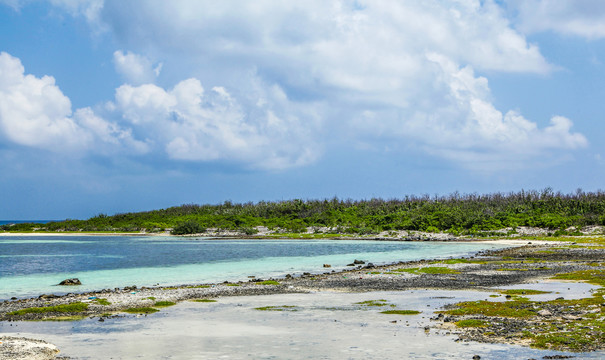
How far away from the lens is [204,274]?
4400 cm

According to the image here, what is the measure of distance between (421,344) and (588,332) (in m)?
5.23

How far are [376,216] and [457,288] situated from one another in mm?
93060

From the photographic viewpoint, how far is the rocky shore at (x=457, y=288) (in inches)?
711

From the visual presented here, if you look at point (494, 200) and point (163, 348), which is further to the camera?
point (494, 200)

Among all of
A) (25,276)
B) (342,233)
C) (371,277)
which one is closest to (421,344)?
(371,277)

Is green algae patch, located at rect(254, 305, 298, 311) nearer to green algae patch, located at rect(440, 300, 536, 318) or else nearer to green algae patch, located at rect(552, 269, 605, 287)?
green algae patch, located at rect(440, 300, 536, 318)

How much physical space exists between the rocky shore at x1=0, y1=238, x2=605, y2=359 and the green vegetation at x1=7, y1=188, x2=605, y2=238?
4883cm

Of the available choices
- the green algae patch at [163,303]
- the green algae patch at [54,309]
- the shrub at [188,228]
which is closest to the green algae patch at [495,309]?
the green algae patch at [163,303]

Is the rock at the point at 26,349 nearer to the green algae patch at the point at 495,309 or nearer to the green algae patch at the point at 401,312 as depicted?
the green algae patch at the point at 401,312

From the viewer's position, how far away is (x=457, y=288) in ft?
101

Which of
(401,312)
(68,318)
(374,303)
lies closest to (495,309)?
(401,312)

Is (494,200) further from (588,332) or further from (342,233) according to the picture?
(588,332)

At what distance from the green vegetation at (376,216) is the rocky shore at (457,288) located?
48826mm

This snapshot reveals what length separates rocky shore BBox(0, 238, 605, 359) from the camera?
711 inches
